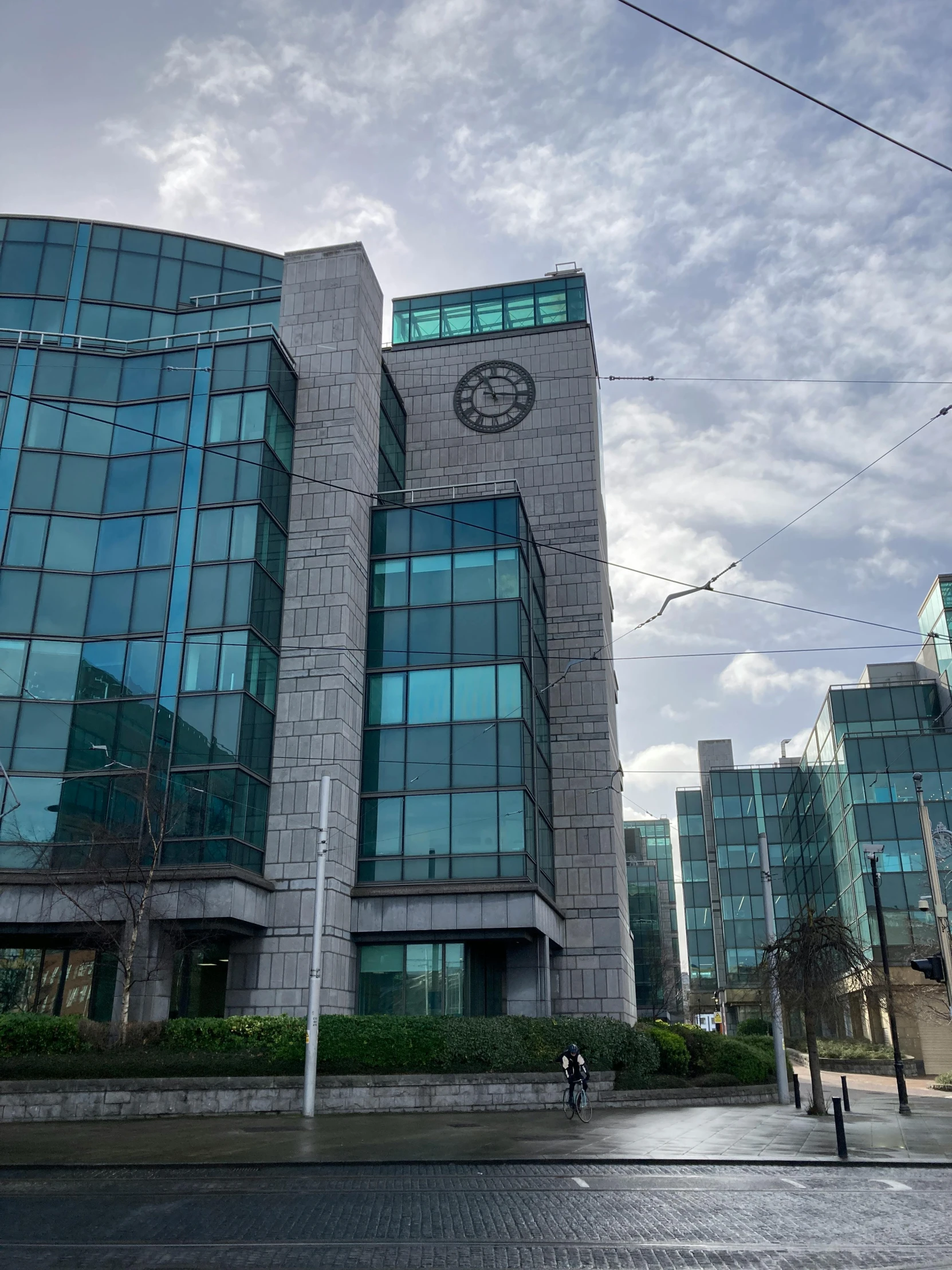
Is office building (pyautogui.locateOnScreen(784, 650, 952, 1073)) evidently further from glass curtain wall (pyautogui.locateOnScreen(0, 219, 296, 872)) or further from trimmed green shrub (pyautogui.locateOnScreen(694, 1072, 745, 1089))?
glass curtain wall (pyautogui.locateOnScreen(0, 219, 296, 872))

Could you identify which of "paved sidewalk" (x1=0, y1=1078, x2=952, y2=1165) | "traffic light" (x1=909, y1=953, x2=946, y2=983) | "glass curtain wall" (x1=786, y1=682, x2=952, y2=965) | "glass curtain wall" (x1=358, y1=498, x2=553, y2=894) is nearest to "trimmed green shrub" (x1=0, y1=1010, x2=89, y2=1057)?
"paved sidewalk" (x1=0, y1=1078, x2=952, y2=1165)

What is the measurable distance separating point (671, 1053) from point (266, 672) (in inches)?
646

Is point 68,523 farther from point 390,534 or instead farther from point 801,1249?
point 801,1249

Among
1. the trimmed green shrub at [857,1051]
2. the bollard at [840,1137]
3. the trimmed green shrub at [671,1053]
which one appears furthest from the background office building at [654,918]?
the bollard at [840,1137]

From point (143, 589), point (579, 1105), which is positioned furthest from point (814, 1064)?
point (143, 589)

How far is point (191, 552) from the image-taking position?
32062 millimetres

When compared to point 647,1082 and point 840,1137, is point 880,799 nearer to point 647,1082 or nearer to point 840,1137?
point 647,1082

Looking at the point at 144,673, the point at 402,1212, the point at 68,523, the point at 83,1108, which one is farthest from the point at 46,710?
the point at 402,1212

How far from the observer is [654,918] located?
3834 inches

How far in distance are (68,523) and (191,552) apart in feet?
13.9

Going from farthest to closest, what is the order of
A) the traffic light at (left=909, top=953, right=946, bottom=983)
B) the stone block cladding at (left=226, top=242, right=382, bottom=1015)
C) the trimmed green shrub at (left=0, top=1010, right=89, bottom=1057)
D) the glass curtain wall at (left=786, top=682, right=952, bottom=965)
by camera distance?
the glass curtain wall at (left=786, top=682, right=952, bottom=965)
the stone block cladding at (left=226, top=242, right=382, bottom=1015)
the trimmed green shrub at (left=0, top=1010, right=89, bottom=1057)
the traffic light at (left=909, top=953, right=946, bottom=983)

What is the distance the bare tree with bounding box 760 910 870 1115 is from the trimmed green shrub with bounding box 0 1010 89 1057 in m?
16.9

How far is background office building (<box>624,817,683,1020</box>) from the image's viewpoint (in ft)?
296

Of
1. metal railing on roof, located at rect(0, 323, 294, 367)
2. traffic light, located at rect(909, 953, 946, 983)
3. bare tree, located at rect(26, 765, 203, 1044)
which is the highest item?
metal railing on roof, located at rect(0, 323, 294, 367)
